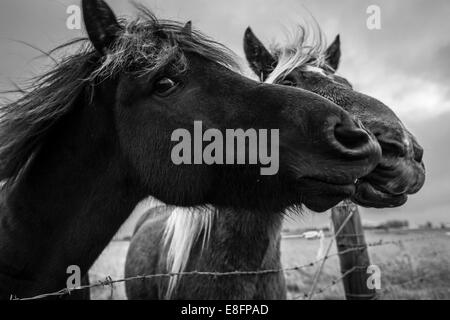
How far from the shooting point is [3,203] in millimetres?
2393

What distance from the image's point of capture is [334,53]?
504cm

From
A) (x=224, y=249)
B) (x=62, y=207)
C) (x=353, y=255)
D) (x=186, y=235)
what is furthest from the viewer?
(x=353, y=255)

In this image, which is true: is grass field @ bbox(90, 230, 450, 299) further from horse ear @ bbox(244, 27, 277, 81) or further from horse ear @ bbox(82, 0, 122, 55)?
horse ear @ bbox(82, 0, 122, 55)

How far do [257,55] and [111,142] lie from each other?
9.21ft

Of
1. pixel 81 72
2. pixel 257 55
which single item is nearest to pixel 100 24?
pixel 81 72

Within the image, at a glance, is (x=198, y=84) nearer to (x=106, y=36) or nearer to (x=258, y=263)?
(x=106, y=36)

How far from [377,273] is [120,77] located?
361 cm

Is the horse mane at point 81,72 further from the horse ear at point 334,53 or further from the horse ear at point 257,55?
the horse ear at point 334,53

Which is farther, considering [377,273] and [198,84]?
[377,273]

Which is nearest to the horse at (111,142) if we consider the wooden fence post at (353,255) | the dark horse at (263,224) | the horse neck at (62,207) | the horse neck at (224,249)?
the horse neck at (62,207)

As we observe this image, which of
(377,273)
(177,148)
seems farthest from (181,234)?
(377,273)

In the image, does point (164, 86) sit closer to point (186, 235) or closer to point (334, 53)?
point (186, 235)

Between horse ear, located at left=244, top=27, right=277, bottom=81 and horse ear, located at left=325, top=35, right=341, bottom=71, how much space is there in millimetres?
767

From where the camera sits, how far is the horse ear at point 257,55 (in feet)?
15.6
